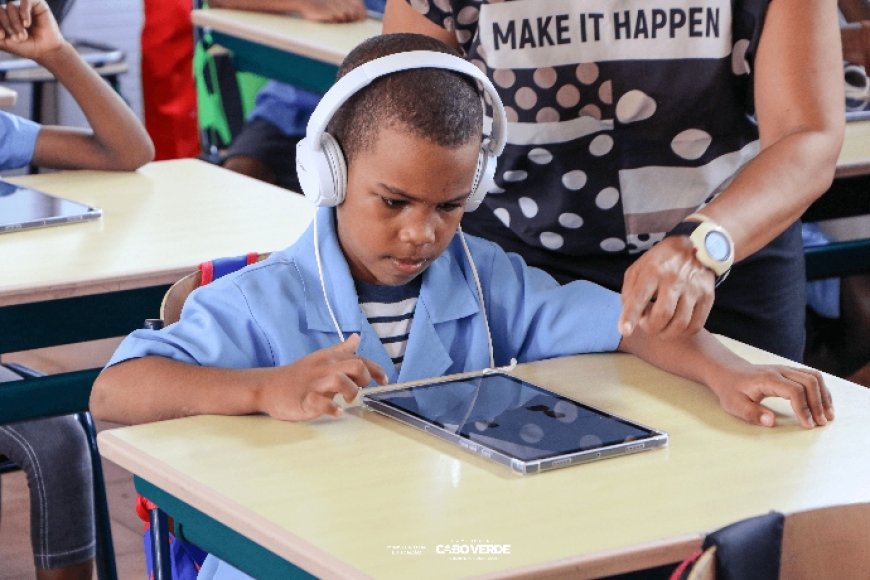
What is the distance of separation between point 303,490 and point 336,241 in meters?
0.49

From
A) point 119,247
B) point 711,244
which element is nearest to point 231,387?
point 711,244

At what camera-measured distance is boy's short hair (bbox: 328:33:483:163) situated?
177 centimetres

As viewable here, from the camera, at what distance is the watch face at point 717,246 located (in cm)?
166

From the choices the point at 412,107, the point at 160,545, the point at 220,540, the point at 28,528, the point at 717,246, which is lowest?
the point at 28,528

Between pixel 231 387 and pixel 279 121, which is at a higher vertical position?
pixel 231 387

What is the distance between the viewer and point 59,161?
9.52ft

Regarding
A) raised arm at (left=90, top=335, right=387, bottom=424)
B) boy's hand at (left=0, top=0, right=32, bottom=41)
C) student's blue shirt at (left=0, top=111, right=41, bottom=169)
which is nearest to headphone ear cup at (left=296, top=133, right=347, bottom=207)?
raised arm at (left=90, top=335, right=387, bottom=424)

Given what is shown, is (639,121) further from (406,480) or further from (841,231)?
(841,231)

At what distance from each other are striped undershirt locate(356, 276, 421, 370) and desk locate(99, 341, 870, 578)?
21cm

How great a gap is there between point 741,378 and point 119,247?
1.09 metres

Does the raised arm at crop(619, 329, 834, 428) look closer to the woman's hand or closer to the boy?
the boy

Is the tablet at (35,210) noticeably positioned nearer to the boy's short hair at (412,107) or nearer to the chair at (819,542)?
the boy's short hair at (412,107)

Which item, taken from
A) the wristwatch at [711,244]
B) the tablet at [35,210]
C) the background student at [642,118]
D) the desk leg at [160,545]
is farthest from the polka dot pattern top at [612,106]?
the tablet at [35,210]

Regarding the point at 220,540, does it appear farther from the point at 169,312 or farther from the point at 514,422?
the point at 169,312
